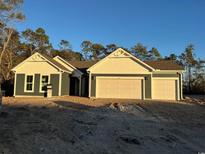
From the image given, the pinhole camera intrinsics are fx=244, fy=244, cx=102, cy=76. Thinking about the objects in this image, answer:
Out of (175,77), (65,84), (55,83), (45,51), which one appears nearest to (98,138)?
(55,83)

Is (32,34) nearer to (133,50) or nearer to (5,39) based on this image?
(5,39)

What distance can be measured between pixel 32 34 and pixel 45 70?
80.4 feet

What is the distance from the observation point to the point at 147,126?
10.3 meters

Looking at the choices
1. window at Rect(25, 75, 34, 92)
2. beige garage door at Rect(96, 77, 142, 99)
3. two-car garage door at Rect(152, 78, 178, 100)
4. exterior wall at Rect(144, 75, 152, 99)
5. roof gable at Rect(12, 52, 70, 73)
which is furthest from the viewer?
roof gable at Rect(12, 52, 70, 73)

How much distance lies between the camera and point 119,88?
24562 millimetres

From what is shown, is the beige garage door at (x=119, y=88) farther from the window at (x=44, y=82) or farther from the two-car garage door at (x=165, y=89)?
the window at (x=44, y=82)

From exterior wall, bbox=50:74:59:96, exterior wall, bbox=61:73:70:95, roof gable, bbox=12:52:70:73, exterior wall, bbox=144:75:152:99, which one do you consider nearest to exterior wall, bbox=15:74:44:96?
roof gable, bbox=12:52:70:73

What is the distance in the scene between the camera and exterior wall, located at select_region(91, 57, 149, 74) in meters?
24.3

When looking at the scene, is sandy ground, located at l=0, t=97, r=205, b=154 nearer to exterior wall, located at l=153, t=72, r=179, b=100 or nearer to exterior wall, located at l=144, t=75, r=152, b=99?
exterior wall, located at l=144, t=75, r=152, b=99

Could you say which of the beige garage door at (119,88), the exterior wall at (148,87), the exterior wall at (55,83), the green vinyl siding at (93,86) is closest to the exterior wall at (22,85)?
the exterior wall at (55,83)

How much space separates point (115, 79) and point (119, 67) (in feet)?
4.18

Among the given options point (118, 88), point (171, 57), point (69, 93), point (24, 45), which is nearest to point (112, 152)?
point (118, 88)

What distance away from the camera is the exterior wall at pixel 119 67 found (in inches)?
957

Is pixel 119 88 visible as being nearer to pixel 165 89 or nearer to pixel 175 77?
pixel 165 89
